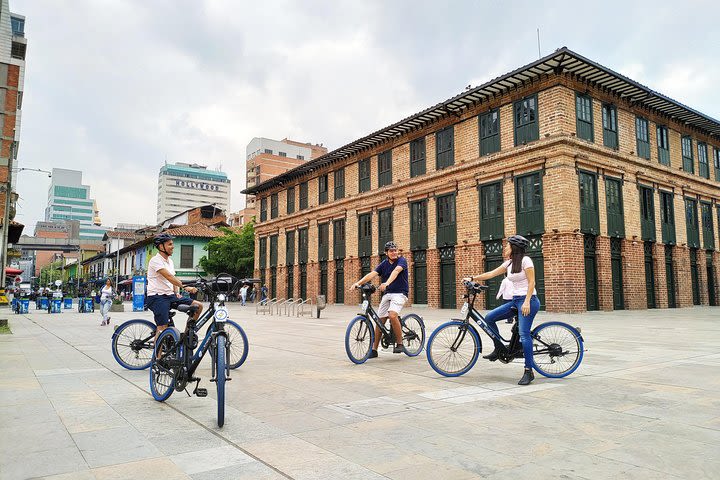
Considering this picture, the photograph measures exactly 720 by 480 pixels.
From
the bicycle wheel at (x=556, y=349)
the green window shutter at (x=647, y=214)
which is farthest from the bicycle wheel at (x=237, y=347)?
the green window shutter at (x=647, y=214)

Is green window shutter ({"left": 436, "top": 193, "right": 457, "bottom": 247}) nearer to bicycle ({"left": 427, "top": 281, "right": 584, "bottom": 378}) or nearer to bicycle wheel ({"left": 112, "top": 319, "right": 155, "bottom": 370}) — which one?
bicycle ({"left": 427, "top": 281, "right": 584, "bottom": 378})

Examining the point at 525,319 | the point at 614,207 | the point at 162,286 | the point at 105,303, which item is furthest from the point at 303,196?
the point at 525,319

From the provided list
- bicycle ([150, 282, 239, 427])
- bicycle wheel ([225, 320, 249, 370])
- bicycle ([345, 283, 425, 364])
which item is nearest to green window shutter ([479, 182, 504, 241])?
bicycle ([345, 283, 425, 364])

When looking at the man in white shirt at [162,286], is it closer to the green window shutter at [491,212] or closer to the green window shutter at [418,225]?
the green window shutter at [491,212]

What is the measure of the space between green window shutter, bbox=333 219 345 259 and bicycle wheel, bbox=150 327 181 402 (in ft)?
88.6

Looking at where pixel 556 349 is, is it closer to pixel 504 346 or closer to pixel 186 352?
pixel 504 346

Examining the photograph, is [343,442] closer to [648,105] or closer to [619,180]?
[619,180]

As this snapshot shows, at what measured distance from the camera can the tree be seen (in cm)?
4494

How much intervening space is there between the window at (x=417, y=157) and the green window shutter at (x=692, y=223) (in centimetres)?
1417

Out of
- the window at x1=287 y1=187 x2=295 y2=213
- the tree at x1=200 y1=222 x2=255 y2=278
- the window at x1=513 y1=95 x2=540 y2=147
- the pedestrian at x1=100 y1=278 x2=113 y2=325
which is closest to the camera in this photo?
the pedestrian at x1=100 y1=278 x2=113 y2=325

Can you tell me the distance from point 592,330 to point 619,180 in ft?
38.9

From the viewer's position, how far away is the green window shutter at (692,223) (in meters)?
26.3

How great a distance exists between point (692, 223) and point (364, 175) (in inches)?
727

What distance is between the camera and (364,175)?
31234 mm
